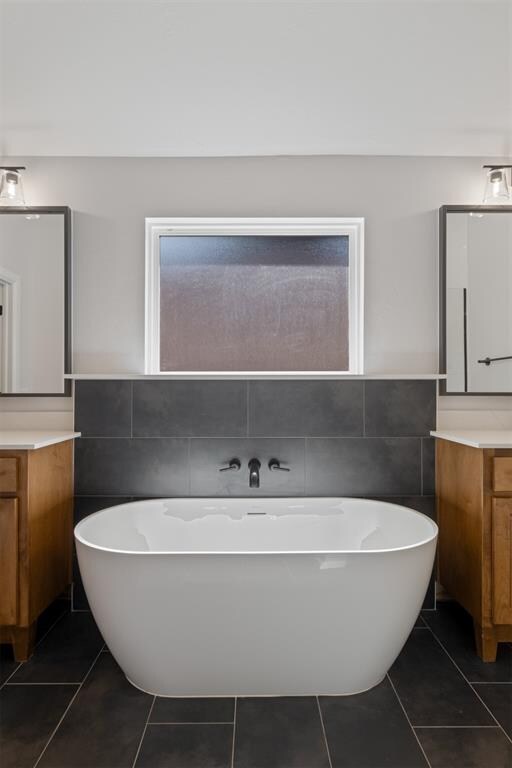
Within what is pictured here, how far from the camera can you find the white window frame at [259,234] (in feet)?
7.89

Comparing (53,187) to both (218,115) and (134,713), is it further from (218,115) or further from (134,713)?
(134,713)

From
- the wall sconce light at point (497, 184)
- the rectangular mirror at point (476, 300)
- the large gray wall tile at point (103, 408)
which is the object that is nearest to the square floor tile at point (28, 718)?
the large gray wall tile at point (103, 408)

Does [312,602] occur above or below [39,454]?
below

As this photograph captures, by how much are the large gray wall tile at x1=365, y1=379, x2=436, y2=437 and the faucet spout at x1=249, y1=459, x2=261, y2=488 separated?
0.59 metres

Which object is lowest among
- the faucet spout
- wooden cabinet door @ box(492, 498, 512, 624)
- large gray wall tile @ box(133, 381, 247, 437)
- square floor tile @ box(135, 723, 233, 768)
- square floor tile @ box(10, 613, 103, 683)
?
square floor tile @ box(10, 613, 103, 683)

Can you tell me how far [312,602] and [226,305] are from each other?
5.22 ft

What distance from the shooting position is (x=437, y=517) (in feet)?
7.59

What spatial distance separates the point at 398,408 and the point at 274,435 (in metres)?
0.65

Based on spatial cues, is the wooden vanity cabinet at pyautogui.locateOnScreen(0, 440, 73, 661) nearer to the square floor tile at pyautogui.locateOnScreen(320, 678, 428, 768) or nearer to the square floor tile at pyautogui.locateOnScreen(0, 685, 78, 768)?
the square floor tile at pyautogui.locateOnScreen(0, 685, 78, 768)

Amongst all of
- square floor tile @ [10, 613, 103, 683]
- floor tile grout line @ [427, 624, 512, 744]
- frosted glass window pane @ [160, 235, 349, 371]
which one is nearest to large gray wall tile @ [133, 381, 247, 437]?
frosted glass window pane @ [160, 235, 349, 371]

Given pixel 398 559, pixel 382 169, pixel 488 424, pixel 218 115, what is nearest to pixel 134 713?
A: pixel 398 559

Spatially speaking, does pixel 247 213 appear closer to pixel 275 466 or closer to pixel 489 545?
pixel 275 466

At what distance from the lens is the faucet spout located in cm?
216

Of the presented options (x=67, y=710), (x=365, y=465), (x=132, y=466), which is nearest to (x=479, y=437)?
(x=365, y=465)
